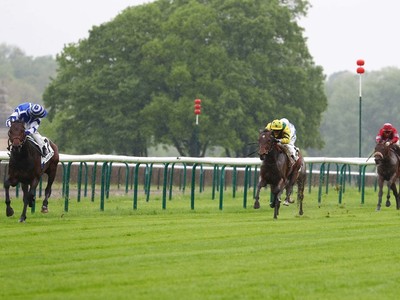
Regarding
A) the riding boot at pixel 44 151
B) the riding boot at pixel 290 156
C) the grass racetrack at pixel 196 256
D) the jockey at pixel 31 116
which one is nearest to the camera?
the grass racetrack at pixel 196 256

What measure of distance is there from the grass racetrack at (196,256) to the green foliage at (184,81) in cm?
3651

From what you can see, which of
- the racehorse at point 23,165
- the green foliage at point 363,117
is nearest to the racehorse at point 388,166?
the racehorse at point 23,165

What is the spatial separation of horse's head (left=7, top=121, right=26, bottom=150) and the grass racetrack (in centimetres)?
98

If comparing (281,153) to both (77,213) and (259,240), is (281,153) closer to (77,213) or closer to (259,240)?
(77,213)

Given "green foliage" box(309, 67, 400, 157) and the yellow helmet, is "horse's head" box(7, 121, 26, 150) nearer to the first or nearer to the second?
the yellow helmet

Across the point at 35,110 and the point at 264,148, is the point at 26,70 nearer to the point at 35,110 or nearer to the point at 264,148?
the point at 264,148

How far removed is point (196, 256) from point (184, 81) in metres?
43.8

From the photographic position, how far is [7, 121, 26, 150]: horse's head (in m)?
16.5

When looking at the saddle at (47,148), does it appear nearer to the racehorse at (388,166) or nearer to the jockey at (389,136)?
the racehorse at (388,166)

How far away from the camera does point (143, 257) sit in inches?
455

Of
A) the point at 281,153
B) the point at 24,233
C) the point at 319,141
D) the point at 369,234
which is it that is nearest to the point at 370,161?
the point at 281,153

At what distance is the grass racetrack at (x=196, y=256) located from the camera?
973 cm

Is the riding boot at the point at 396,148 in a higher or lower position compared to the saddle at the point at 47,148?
higher

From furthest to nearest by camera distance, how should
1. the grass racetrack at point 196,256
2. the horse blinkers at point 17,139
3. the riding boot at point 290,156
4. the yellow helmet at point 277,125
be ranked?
the riding boot at point 290,156 < the yellow helmet at point 277,125 < the horse blinkers at point 17,139 < the grass racetrack at point 196,256
